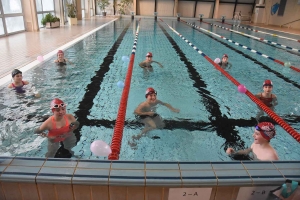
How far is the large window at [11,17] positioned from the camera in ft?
34.0

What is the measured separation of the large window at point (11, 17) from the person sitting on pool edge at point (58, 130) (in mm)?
9449

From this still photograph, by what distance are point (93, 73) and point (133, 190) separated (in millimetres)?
4954

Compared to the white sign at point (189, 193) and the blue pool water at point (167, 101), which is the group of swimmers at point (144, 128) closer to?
the blue pool water at point (167, 101)

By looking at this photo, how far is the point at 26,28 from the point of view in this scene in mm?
12523

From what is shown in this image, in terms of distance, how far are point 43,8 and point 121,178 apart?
51.1 feet

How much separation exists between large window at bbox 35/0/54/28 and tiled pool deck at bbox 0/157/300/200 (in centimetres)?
1415

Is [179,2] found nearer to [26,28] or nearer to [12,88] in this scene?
[26,28]

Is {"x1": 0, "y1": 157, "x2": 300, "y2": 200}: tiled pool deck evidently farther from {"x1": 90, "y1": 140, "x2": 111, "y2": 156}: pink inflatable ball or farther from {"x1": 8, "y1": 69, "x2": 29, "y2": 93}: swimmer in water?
{"x1": 8, "y1": 69, "x2": 29, "y2": 93}: swimmer in water

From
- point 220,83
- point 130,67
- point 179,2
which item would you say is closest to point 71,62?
point 130,67

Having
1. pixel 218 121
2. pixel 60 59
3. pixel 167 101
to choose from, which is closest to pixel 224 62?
pixel 167 101

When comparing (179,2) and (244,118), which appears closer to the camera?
(244,118)

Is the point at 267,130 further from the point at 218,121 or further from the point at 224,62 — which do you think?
the point at 224,62

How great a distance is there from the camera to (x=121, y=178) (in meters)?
1.83

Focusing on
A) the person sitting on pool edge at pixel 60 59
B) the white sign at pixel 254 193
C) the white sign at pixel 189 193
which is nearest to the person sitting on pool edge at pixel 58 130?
the white sign at pixel 189 193
